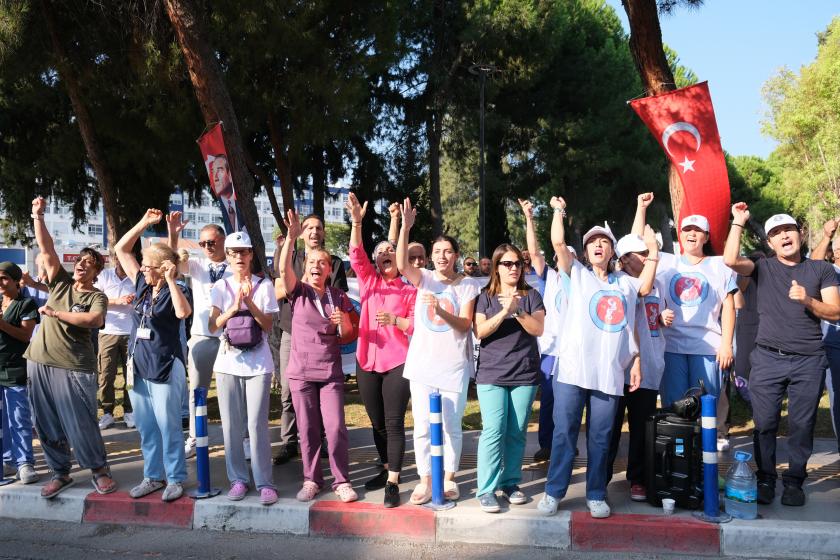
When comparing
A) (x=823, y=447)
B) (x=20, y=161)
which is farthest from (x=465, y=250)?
(x=823, y=447)

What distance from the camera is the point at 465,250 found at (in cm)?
4575

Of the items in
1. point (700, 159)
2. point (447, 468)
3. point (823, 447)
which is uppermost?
point (700, 159)

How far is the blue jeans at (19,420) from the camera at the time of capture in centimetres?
552

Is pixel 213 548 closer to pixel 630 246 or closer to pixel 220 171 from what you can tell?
pixel 630 246

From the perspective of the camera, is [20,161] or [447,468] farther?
[20,161]

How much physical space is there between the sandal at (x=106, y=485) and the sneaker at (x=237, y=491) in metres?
0.99

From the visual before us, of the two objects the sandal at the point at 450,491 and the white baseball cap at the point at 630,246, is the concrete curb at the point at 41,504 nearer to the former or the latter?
the sandal at the point at 450,491

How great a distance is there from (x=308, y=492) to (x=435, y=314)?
1.62 meters

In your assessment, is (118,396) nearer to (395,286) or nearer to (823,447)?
(395,286)

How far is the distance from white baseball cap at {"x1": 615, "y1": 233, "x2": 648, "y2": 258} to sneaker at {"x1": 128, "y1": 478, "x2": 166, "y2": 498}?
4.03 metres

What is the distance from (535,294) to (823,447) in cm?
370

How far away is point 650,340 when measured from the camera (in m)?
4.84

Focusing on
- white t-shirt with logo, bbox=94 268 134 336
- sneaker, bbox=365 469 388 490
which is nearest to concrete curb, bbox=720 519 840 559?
sneaker, bbox=365 469 388 490

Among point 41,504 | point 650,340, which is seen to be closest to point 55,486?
point 41,504
